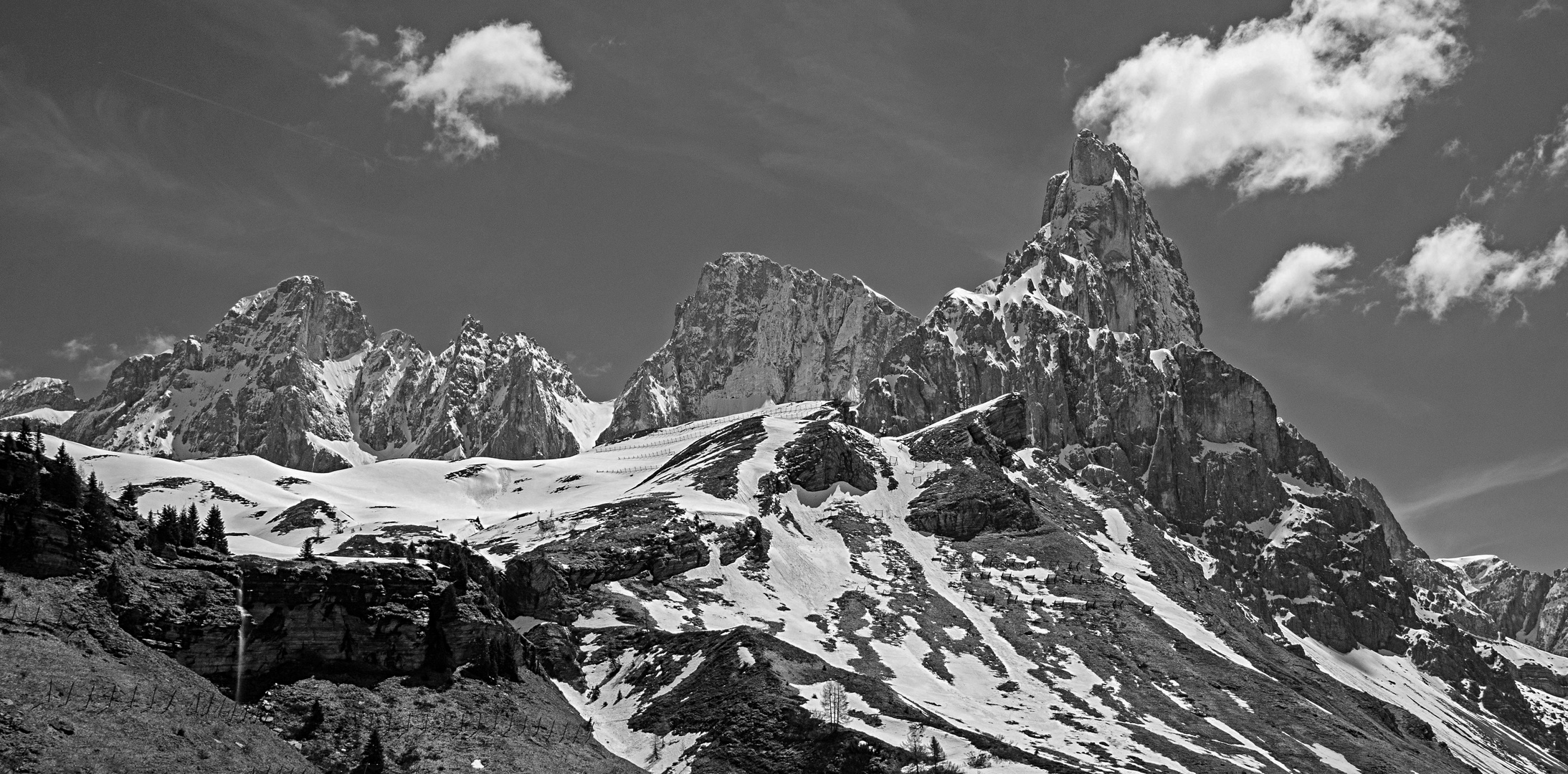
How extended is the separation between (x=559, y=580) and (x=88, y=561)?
8493 centimetres

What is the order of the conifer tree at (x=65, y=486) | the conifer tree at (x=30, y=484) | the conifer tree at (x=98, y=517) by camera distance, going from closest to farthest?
the conifer tree at (x=30, y=484)
the conifer tree at (x=65, y=486)
the conifer tree at (x=98, y=517)

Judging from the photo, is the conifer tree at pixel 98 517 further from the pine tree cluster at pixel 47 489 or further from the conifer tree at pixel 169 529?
the conifer tree at pixel 169 529

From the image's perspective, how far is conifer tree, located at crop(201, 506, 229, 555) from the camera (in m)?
120

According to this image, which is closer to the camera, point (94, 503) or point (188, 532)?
point (94, 503)

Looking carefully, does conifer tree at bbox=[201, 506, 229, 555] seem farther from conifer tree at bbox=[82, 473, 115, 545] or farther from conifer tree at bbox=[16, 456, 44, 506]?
conifer tree at bbox=[16, 456, 44, 506]

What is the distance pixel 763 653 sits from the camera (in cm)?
15025

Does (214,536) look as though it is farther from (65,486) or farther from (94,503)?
(65,486)

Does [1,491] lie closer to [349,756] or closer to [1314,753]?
[349,756]

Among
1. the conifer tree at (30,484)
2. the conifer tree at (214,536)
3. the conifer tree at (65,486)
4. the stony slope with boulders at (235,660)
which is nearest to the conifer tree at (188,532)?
the conifer tree at (214,536)

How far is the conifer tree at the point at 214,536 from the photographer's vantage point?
11975 cm

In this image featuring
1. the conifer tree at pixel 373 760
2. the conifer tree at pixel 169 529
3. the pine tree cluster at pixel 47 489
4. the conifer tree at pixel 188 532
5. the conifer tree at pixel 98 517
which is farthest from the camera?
the conifer tree at pixel 188 532

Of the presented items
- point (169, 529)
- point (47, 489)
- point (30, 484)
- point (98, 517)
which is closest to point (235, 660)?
point (169, 529)

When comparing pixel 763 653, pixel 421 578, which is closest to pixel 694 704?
pixel 763 653

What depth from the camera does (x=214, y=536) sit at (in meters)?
123
